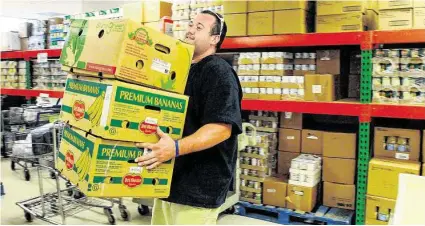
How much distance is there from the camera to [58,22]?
20.4 ft

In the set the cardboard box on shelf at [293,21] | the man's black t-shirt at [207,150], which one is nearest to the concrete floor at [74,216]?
the cardboard box on shelf at [293,21]

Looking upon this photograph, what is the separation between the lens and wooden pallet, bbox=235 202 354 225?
3.71 m

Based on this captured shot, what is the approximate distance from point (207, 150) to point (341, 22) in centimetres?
241

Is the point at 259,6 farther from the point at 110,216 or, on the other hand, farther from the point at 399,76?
the point at 110,216

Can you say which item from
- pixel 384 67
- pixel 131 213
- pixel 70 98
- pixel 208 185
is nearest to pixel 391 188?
pixel 384 67

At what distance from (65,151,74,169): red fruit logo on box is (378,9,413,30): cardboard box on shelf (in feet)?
9.56

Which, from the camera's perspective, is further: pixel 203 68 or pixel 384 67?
pixel 384 67

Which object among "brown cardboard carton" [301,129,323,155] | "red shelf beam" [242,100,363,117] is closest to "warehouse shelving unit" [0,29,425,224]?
"red shelf beam" [242,100,363,117]

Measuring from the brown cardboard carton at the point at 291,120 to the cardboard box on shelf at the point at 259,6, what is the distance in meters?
1.09

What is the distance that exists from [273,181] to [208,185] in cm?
228

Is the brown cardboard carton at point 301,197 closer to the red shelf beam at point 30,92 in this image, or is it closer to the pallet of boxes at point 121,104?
the pallet of boxes at point 121,104

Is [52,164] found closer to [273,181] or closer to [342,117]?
[273,181]

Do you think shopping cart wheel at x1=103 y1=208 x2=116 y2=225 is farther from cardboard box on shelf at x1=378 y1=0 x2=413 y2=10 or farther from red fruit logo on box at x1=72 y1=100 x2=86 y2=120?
cardboard box on shelf at x1=378 y1=0 x2=413 y2=10

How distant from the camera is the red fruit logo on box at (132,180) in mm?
1698
